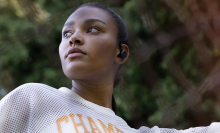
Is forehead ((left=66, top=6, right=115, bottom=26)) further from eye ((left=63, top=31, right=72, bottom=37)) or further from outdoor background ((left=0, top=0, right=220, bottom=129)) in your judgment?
outdoor background ((left=0, top=0, right=220, bottom=129))

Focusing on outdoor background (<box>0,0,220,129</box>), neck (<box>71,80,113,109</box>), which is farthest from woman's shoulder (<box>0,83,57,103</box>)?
outdoor background (<box>0,0,220,129</box>)

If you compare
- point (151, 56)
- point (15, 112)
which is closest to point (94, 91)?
point (15, 112)

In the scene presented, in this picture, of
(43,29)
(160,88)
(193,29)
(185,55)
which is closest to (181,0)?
(193,29)

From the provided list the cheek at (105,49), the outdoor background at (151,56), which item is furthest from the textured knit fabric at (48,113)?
the outdoor background at (151,56)

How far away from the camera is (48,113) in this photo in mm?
562

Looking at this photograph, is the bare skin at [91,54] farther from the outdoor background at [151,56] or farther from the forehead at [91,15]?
the outdoor background at [151,56]

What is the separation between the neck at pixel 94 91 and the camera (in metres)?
0.69

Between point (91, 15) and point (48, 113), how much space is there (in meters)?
0.26

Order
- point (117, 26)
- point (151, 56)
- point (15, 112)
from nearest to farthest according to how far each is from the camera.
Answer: point (15, 112)
point (117, 26)
point (151, 56)

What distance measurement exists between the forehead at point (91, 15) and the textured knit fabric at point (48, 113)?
18 cm

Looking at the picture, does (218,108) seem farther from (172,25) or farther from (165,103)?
(172,25)

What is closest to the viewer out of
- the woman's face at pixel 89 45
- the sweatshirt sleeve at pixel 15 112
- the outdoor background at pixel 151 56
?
the sweatshirt sleeve at pixel 15 112

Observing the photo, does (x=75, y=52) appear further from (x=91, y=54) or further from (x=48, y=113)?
(x=48, y=113)

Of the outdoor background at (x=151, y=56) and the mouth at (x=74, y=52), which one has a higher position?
the outdoor background at (x=151, y=56)
